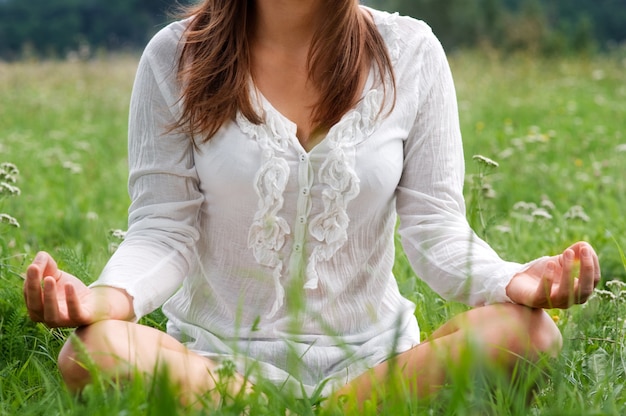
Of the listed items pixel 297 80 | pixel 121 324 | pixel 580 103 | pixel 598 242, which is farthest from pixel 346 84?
pixel 580 103

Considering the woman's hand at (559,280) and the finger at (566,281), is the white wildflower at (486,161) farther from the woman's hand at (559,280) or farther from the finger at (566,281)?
the finger at (566,281)

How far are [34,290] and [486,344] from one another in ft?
2.68

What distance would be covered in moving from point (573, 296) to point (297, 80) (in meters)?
0.86

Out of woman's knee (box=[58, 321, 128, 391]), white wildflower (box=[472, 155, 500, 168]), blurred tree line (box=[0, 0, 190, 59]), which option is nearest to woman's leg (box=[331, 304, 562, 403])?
woman's knee (box=[58, 321, 128, 391])

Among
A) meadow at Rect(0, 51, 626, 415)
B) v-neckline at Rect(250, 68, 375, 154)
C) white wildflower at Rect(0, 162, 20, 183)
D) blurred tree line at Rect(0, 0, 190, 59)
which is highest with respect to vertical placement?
v-neckline at Rect(250, 68, 375, 154)

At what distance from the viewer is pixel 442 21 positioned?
49.9 m

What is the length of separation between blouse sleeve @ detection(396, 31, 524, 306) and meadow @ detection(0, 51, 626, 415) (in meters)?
0.22

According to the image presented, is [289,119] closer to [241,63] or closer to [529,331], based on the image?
[241,63]

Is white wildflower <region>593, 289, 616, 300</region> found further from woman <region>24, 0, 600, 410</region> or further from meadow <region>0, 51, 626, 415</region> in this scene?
woman <region>24, 0, 600, 410</region>

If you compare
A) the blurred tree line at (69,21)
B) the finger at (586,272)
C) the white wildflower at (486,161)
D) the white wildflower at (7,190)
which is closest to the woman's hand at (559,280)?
the finger at (586,272)

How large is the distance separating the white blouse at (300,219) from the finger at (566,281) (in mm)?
270

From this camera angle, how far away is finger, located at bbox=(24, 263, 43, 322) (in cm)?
160

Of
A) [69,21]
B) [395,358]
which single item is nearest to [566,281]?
[395,358]

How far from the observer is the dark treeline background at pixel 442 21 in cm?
3644
